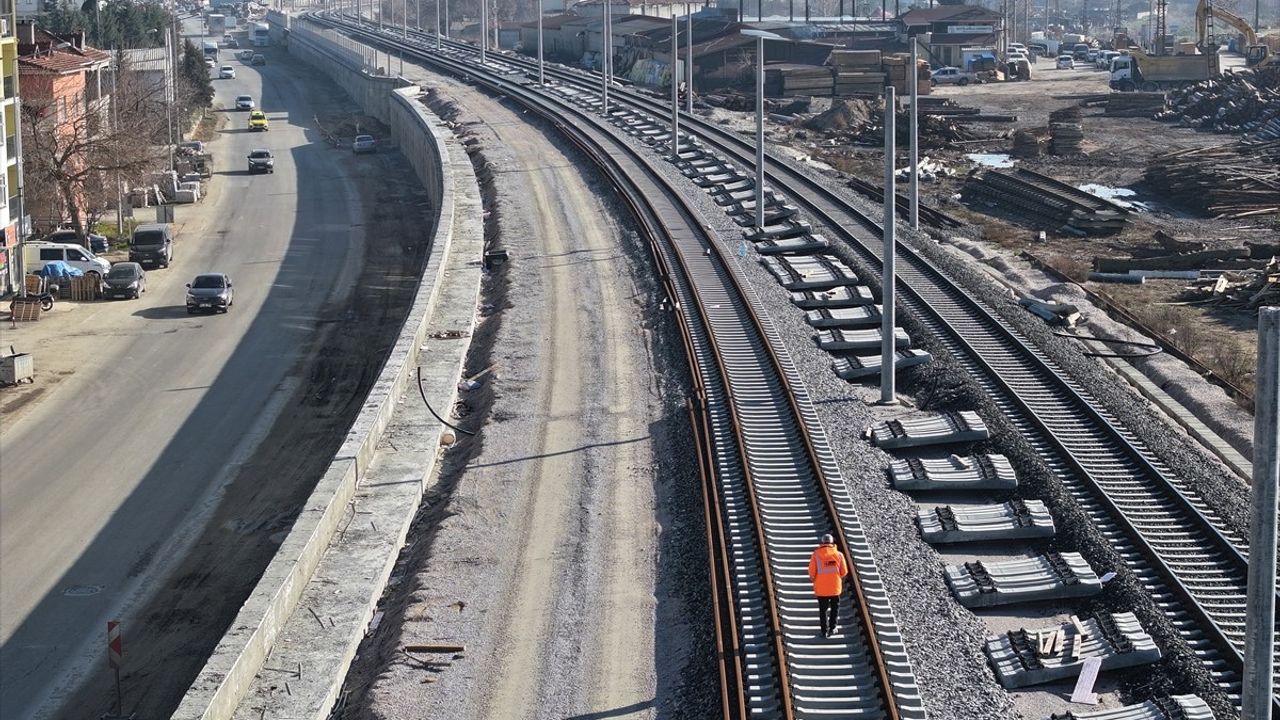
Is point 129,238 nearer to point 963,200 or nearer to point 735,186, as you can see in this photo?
point 735,186

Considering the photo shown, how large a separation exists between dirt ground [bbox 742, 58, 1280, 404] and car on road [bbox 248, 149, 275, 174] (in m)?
22.4

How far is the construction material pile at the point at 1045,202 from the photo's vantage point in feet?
150

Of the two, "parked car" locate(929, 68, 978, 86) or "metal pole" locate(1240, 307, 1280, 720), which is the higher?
"parked car" locate(929, 68, 978, 86)

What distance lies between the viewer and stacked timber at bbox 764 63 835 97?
83.8 meters

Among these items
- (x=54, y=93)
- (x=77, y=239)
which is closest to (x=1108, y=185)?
(x=77, y=239)

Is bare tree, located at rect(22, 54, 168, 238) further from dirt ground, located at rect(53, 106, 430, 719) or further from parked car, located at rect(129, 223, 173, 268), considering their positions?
dirt ground, located at rect(53, 106, 430, 719)

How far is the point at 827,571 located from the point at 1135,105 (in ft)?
226

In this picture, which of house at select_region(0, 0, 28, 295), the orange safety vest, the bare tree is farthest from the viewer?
the bare tree

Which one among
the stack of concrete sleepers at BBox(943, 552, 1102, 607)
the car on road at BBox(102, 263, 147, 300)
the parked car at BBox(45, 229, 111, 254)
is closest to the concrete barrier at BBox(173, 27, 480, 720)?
the stack of concrete sleepers at BBox(943, 552, 1102, 607)

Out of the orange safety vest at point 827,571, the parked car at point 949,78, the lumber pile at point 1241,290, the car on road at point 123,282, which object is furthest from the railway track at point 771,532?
the parked car at point 949,78

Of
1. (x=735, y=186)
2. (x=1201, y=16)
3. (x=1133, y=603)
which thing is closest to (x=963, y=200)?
(x=735, y=186)

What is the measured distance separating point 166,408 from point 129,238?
22.1 meters

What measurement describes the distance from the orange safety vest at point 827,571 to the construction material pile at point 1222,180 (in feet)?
118

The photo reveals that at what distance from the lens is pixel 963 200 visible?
171ft
